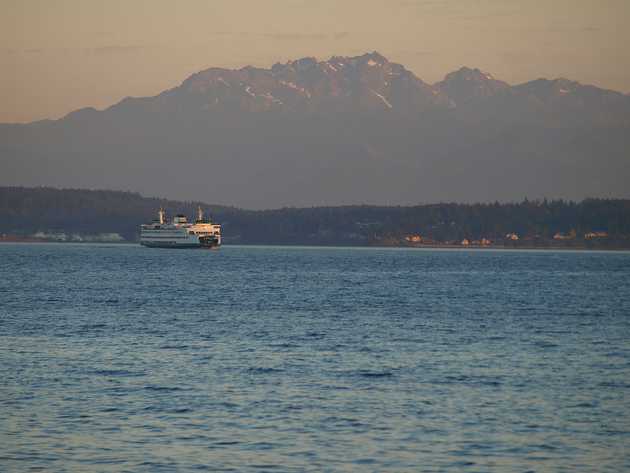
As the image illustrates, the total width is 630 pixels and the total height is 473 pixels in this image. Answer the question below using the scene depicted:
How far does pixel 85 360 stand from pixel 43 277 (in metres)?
93.3

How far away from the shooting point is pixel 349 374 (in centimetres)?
4516

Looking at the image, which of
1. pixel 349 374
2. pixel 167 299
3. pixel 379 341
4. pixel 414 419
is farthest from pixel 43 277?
pixel 414 419

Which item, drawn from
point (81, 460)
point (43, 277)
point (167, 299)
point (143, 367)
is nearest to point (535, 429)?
point (81, 460)

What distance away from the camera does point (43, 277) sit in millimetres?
138250

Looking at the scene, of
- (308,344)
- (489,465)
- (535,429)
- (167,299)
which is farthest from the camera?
(167,299)

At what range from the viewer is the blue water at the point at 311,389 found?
98.2 feet

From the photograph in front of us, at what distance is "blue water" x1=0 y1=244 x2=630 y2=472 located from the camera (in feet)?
98.2

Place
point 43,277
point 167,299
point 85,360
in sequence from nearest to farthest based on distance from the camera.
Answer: point 85,360 < point 167,299 < point 43,277

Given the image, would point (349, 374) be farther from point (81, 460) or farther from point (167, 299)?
point (167, 299)

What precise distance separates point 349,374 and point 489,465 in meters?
16.8

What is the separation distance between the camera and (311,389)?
40594 millimetres

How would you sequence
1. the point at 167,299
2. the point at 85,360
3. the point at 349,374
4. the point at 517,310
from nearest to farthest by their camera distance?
1. the point at 349,374
2. the point at 85,360
3. the point at 517,310
4. the point at 167,299

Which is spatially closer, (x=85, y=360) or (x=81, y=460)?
(x=81, y=460)

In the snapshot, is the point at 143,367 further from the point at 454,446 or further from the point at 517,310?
the point at 517,310
